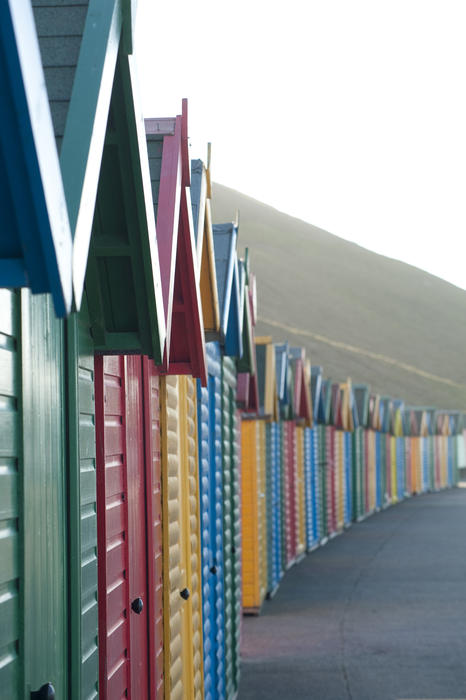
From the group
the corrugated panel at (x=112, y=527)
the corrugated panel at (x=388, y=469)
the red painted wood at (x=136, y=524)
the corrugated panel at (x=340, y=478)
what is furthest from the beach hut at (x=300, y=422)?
the corrugated panel at (x=388, y=469)

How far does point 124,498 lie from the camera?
506cm

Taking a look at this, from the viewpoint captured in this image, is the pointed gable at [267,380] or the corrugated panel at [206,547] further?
the pointed gable at [267,380]

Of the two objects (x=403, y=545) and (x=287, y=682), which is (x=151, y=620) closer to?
(x=287, y=682)

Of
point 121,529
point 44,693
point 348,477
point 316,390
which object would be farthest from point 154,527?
point 348,477

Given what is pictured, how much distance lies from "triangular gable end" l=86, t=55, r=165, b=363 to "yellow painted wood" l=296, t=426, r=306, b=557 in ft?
56.4

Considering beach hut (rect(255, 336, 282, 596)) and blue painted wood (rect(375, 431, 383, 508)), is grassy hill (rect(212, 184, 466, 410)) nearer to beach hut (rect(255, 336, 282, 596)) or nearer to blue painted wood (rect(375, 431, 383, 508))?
blue painted wood (rect(375, 431, 383, 508))

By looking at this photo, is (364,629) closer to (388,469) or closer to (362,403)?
(362,403)

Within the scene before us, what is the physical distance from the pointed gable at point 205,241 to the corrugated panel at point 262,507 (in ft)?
23.6

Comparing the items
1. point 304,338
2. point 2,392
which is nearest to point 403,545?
point 2,392

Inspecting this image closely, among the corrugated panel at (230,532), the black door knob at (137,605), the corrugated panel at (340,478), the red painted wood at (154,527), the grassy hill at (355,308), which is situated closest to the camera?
the black door knob at (137,605)

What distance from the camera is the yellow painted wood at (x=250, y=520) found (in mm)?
14203

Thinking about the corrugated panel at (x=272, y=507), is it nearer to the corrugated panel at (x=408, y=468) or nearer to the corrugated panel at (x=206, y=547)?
the corrugated panel at (x=206, y=547)

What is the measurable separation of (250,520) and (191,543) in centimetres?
743

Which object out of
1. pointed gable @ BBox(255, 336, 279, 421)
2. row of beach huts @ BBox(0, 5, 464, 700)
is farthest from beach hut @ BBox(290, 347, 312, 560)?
row of beach huts @ BBox(0, 5, 464, 700)
